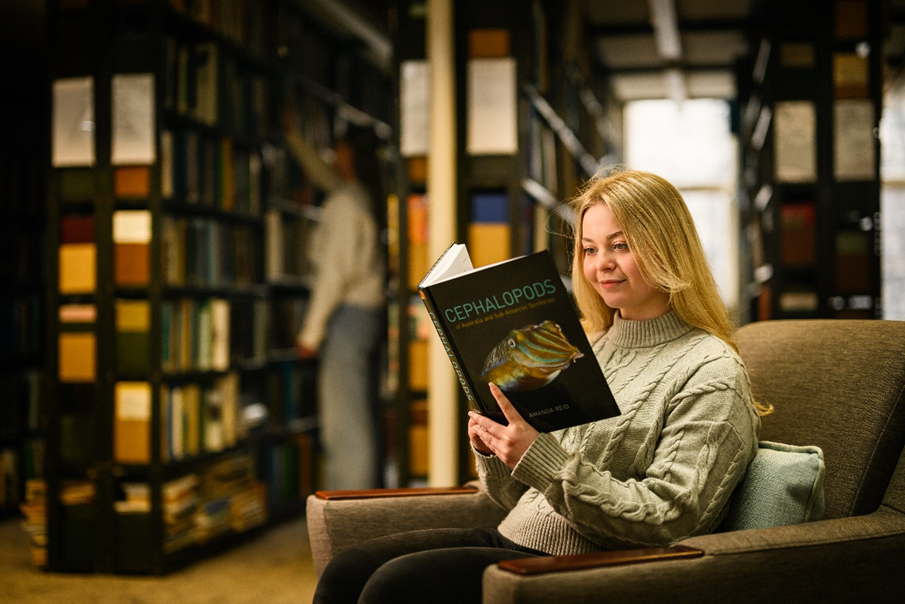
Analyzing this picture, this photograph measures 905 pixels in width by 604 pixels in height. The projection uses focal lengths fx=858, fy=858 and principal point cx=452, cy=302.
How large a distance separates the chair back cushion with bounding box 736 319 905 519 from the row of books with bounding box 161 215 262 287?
2.11 metres

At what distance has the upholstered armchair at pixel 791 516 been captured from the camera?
3.64ft

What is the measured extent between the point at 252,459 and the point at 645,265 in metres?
2.68

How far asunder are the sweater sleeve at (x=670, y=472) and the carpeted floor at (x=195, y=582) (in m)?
1.75

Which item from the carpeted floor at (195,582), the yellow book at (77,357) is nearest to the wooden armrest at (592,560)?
the carpeted floor at (195,582)

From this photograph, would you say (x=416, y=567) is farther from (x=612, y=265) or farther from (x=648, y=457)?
(x=612, y=265)

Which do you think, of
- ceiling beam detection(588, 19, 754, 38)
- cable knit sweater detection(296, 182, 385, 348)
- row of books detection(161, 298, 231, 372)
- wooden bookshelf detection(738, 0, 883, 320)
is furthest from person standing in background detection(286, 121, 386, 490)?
ceiling beam detection(588, 19, 754, 38)

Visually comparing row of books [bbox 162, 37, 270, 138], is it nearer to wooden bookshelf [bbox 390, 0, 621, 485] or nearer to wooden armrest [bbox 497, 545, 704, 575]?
wooden bookshelf [bbox 390, 0, 621, 485]

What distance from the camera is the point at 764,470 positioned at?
4.43 ft

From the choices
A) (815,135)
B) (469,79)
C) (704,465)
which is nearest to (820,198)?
(815,135)

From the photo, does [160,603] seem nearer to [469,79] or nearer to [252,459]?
[252,459]

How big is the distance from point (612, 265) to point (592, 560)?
1.65 feet

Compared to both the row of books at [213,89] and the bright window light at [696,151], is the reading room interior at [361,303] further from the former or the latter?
the bright window light at [696,151]

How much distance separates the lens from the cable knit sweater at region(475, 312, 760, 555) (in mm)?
1215

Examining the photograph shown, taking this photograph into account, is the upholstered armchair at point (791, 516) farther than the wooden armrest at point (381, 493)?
No
